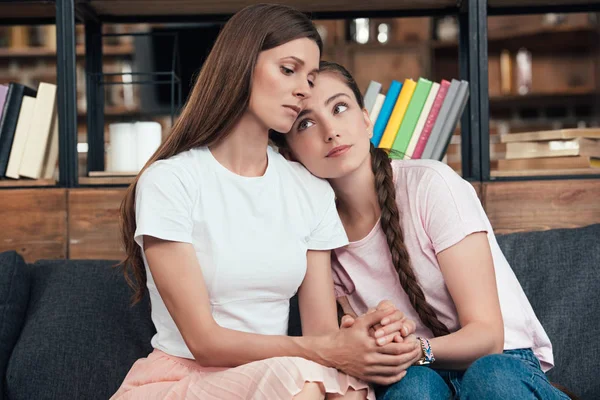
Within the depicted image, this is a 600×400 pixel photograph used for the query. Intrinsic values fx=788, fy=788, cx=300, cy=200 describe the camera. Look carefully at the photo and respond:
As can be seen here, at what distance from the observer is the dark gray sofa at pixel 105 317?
1769 millimetres

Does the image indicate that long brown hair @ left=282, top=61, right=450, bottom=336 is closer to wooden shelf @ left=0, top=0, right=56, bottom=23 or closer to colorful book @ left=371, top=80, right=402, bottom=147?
colorful book @ left=371, top=80, right=402, bottom=147

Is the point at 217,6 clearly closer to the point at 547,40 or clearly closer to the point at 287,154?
the point at 287,154

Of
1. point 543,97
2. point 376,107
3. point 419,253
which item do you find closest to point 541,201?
point 376,107

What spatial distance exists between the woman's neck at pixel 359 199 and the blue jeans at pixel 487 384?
383mm

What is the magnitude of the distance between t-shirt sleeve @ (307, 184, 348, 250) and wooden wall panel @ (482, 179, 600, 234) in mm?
575

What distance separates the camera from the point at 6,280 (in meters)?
1.87

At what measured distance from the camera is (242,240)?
5.10 ft

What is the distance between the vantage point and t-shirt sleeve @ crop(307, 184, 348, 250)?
64.8 inches

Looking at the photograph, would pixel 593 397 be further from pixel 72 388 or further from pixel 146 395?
pixel 72 388

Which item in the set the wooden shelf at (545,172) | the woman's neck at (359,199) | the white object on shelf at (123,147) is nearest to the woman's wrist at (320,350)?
the woman's neck at (359,199)

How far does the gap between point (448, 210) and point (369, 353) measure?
355 mm

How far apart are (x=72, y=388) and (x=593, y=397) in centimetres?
117

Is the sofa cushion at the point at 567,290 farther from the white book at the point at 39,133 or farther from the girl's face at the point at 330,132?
the white book at the point at 39,133

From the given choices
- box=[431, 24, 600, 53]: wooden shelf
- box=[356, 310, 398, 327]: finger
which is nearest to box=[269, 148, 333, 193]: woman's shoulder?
box=[356, 310, 398, 327]: finger
